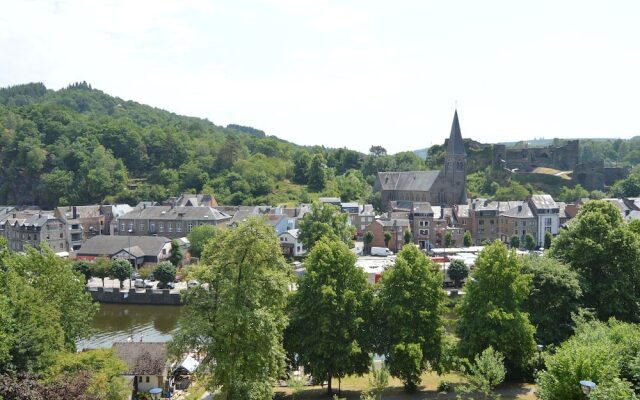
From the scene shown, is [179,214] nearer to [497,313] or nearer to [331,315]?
[331,315]

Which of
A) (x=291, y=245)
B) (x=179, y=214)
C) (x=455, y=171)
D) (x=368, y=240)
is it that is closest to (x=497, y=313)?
(x=291, y=245)

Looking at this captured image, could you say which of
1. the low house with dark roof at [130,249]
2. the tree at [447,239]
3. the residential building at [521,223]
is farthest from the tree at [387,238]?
the low house with dark roof at [130,249]

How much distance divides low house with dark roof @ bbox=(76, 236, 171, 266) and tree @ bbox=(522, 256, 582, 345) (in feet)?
132

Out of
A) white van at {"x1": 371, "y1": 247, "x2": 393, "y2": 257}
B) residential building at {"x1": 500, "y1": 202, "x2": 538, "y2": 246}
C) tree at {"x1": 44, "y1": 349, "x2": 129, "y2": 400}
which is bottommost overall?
white van at {"x1": 371, "y1": 247, "x2": 393, "y2": 257}

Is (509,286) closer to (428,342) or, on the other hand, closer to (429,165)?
(428,342)

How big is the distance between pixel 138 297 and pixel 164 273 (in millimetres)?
3185

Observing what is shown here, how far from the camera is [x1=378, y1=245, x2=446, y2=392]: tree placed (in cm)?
2262

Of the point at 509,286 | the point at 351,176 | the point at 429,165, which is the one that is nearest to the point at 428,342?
the point at 509,286

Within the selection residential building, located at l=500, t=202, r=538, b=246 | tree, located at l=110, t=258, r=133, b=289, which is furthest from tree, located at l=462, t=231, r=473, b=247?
tree, located at l=110, t=258, r=133, b=289

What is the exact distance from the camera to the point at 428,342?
23.0 metres

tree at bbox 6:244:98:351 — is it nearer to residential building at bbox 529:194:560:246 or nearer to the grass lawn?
the grass lawn

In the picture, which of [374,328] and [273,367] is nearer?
[273,367]

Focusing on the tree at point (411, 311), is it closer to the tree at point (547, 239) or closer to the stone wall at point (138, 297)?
the stone wall at point (138, 297)

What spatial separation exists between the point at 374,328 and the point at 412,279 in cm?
261
